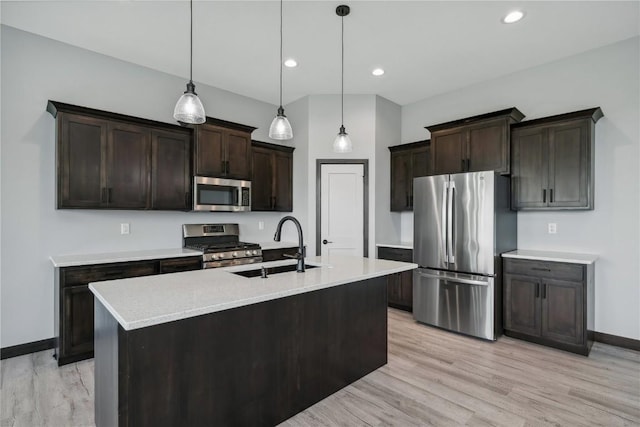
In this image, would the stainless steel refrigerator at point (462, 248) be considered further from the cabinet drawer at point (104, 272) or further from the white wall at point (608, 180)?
the cabinet drawer at point (104, 272)

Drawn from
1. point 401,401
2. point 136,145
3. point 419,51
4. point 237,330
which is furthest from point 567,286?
point 136,145

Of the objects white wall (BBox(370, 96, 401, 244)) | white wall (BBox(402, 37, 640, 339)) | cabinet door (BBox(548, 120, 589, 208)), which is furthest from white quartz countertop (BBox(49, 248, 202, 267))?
white wall (BBox(402, 37, 640, 339))

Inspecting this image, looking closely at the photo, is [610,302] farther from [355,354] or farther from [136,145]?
[136,145]

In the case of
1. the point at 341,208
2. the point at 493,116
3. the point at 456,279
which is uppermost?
the point at 493,116

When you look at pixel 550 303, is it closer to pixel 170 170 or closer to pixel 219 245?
pixel 219 245

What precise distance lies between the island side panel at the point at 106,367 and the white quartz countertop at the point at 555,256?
12.0 ft

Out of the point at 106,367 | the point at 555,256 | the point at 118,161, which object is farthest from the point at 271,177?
the point at 555,256

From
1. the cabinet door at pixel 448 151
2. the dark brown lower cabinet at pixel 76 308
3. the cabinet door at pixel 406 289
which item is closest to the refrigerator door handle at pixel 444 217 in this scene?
the cabinet door at pixel 448 151

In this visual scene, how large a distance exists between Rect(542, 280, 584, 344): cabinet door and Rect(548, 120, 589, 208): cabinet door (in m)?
0.88

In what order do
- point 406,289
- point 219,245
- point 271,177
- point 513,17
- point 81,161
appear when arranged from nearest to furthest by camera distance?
1. point 513,17
2. point 81,161
3. point 219,245
4. point 406,289
5. point 271,177

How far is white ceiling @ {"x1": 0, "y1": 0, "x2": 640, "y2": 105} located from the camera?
284cm

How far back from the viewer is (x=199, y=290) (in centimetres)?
183

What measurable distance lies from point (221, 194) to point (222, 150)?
1.91 ft

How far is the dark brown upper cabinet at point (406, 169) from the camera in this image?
4.75 meters
